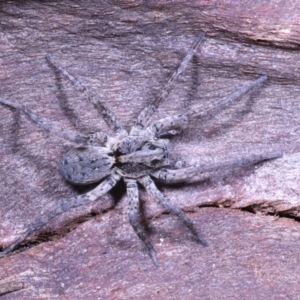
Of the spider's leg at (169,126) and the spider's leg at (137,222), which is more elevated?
the spider's leg at (169,126)

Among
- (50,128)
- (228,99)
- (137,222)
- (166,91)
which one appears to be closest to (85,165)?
(50,128)

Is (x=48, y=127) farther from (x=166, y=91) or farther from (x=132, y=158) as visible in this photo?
(x=166, y=91)

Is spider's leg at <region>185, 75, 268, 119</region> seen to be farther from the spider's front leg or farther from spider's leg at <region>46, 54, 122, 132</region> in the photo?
the spider's front leg

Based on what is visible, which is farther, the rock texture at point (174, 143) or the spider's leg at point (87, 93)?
the spider's leg at point (87, 93)

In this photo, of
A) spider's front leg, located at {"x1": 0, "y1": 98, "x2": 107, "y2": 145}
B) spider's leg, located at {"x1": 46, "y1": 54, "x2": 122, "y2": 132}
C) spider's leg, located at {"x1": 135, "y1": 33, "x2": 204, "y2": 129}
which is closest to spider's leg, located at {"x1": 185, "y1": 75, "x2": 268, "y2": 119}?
spider's leg, located at {"x1": 135, "y1": 33, "x2": 204, "y2": 129}

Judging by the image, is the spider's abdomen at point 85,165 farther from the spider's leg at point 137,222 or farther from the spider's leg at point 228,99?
the spider's leg at point 228,99

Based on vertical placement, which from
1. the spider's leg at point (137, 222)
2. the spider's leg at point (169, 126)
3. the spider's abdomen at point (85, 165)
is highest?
the spider's leg at point (169, 126)

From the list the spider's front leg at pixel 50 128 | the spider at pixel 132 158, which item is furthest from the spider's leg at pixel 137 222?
the spider's front leg at pixel 50 128
